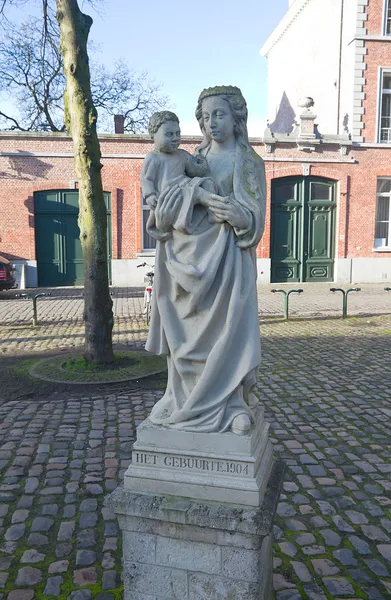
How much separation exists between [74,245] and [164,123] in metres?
17.8

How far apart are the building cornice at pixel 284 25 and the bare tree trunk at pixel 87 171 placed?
2041 centimetres

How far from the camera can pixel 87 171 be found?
306 inches

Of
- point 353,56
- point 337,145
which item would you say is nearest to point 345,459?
point 337,145

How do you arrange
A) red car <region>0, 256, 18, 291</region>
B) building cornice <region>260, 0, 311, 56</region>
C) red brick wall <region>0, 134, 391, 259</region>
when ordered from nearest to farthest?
red car <region>0, 256, 18, 291</region>, red brick wall <region>0, 134, 391, 259</region>, building cornice <region>260, 0, 311, 56</region>

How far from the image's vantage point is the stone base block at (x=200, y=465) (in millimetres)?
2498

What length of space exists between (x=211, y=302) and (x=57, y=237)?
1783 centimetres

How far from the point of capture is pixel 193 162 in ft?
8.59

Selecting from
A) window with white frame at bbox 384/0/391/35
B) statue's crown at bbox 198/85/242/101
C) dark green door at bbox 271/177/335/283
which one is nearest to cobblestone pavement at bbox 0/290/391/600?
statue's crown at bbox 198/85/242/101

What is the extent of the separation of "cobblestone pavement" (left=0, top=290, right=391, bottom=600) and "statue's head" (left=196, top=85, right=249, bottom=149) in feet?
8.69

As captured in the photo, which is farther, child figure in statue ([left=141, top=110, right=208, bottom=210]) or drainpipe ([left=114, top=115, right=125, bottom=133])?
drainpipe ([left=114, top=115, right=125, bottom=133])

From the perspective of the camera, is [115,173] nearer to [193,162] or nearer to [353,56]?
[353,56]

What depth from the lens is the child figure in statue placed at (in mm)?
2543

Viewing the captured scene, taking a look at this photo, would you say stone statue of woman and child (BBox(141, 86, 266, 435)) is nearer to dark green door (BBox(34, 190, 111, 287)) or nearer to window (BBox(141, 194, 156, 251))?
window (BBox(141, 194, 156, 251))

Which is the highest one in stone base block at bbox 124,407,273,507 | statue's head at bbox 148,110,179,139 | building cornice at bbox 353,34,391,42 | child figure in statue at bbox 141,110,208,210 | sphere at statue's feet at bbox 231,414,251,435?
building cornice at bbox 353,34,391,42
